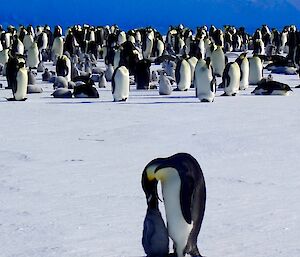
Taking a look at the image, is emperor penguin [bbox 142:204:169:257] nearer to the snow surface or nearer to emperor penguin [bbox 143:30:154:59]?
the snow surface

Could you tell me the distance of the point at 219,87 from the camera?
13438mm

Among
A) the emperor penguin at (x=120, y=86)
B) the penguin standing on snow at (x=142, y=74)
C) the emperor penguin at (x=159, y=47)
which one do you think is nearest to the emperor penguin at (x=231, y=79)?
the penguin standing on snow at (x=142, y=74)

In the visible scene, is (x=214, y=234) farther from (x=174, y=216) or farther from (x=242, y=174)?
(x=242, y=174)

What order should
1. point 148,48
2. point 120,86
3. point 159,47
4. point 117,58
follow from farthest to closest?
point 159,47
point 148,48
point 117,58
point 120,86

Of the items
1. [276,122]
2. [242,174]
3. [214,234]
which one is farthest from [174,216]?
[276,122]

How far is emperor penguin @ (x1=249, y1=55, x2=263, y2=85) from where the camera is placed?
46.1ft

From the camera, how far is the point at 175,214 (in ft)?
11.1

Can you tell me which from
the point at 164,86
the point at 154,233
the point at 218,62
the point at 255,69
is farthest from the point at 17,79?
the point at 154,233

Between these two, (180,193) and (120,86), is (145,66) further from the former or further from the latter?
(180,193)

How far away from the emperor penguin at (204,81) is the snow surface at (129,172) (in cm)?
26

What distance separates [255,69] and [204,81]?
141 inches

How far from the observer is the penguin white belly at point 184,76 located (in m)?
12.5

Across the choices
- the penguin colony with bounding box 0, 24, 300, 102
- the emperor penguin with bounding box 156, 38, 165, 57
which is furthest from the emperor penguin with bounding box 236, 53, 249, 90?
the emperor penguin with bounding box 156, 38, 165, 57

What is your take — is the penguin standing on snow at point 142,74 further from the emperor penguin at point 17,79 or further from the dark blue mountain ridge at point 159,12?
the dark blue mountain ridge at point 159,12
